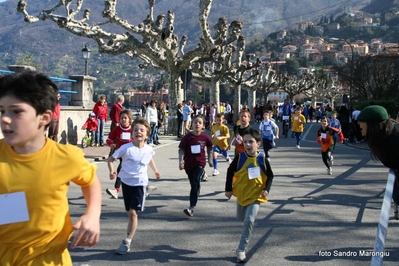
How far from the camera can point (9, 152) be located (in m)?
2.86

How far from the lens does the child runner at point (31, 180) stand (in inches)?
109

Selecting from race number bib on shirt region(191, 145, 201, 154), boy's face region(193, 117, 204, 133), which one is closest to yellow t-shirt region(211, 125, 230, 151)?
boy's face region(193, 117, 204, 133)

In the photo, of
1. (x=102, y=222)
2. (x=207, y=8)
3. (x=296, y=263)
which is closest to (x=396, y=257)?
(x=296, y=263)

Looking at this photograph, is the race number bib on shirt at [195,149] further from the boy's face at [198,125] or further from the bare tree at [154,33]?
the bare tree at [154,33]


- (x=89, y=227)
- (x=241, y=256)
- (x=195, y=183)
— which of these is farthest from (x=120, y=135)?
(x=89, y=227)

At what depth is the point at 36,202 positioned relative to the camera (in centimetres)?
285

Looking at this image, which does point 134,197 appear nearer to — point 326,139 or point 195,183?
point 195,183

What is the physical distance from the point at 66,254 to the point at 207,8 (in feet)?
68.8

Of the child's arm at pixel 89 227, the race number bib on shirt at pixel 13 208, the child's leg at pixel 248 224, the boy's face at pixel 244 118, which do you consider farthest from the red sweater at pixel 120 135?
the race number bib on shirt at pixel 13 208

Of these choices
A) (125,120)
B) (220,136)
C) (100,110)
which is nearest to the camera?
(125,120)

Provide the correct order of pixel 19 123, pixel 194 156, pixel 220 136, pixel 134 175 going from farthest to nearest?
1. pixel 220 136
2. pixel 194 156
3. pixel 134 175
4. pixel 19 123

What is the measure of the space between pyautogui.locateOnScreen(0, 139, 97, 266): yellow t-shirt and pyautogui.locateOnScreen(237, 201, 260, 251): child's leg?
2.89 metres

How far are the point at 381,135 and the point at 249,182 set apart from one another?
5.24ft

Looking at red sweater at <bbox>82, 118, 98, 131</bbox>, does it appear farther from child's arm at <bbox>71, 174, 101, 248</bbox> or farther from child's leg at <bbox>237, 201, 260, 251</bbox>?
child's arm at <bbox>71, 174, 101, 248</bbox>
